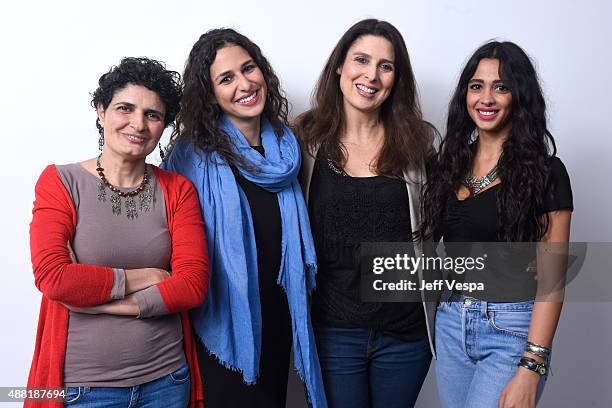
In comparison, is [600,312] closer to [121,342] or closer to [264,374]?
[264,374]

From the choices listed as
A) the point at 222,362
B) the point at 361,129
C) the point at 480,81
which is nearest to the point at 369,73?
the point at 361,129

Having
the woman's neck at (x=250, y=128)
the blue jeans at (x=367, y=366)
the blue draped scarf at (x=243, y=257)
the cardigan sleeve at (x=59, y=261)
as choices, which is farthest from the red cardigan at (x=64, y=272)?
the blue jeans at (x=367, y=366)

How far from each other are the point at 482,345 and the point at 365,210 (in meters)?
0.56

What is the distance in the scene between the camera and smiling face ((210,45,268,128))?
1950 millimetres

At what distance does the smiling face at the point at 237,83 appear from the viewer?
1.95m

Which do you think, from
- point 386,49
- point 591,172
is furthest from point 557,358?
point 386,49

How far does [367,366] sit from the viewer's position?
2021 millimetres

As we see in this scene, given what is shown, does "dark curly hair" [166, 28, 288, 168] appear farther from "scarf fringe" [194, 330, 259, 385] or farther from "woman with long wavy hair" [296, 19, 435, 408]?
"scarf fringe" [194, 330, 259, 385]

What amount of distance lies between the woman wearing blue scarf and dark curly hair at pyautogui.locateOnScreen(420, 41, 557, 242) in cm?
47

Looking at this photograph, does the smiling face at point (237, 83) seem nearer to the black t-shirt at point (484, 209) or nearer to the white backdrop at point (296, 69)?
the white backdrop at point (296, 69)

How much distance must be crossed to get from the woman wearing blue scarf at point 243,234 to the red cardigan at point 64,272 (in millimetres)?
162

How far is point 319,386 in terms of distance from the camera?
1.97 metres

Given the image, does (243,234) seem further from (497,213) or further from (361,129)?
(497,213)

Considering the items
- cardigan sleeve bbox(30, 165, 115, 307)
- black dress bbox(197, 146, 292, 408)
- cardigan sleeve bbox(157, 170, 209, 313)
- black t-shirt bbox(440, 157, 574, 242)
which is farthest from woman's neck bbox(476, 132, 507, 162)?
cardigan sleeve bbox(30, 165, 115, 307)
